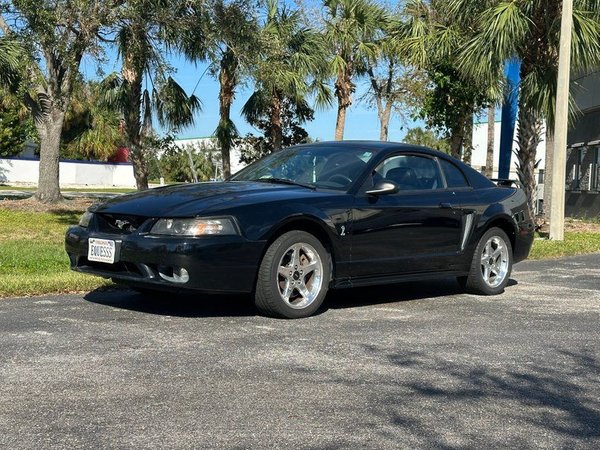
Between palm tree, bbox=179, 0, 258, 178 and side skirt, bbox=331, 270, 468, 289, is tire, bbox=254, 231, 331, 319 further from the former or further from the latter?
palm tree, bbox=179, 0, 258, 178

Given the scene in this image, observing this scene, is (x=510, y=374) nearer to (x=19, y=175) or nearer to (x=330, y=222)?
(x=330, y=222)

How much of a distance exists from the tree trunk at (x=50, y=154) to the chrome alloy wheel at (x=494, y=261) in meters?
15.4

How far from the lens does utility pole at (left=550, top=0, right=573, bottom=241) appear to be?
588 inches

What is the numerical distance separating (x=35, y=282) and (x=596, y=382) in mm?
5196

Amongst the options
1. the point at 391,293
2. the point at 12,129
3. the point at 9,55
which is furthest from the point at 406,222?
the point at 12,129

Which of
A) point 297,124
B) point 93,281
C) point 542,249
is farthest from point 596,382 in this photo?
point 297,124

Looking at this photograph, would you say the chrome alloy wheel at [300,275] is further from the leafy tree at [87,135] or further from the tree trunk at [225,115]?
the leafy tree at [87,135]

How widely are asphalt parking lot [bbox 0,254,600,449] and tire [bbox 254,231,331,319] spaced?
145 mm

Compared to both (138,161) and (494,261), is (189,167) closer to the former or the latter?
(138,161)

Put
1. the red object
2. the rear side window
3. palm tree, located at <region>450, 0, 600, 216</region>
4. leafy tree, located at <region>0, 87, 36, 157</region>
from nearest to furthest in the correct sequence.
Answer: the rear side window < palm tree, located at <region>450, 0, 600, 216</region> < leafy tree, located at <region>0, 87, 36, 157</region> < the red object

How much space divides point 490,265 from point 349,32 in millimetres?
20039

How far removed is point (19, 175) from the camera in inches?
2250

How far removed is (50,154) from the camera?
73.4 ft

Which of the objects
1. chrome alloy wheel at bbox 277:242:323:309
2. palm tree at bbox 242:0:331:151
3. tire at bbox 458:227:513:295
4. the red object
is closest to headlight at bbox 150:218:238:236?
chrome alloy wheel at bbox 277:242:323:309
